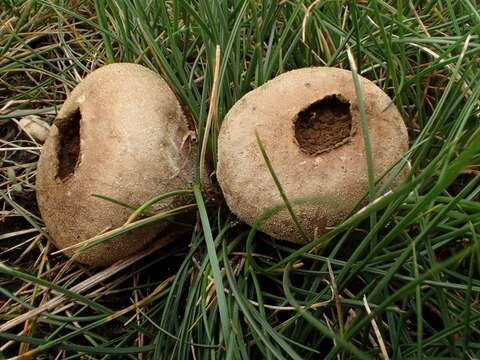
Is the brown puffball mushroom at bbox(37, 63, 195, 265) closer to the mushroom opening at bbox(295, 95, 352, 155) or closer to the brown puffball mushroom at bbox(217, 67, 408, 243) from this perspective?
the brown puffball mushroom at bbox(217, 67, 408, 243)

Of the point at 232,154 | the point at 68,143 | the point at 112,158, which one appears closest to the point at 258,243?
the point at 232,154

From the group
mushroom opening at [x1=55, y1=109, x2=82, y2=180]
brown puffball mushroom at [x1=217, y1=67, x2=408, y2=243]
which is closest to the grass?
brown puffball mushroom at [x1=217, y1=67, x2=408, y2=243]

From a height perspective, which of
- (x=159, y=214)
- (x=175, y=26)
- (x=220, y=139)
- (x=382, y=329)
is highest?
(x=175, y=26)

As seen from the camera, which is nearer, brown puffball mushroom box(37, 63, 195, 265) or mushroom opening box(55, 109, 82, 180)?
brown puffball mushroom box(37, 63, 195, 265)

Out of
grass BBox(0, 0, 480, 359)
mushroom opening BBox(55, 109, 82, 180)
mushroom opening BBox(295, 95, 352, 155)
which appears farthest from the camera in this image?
mushroom opening BBox(55, 109, 82, 180)

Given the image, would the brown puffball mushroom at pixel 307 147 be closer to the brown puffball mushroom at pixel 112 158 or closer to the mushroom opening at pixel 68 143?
the brown puffball mushroom at pixel 112 158

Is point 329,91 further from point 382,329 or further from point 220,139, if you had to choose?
point 382,329

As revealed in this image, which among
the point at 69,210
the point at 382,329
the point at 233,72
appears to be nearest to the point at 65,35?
the point at 233,72

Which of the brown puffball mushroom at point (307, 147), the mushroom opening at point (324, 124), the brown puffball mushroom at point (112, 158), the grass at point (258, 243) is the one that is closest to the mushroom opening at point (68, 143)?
the brown puffball mushroom at point (112, 158)
